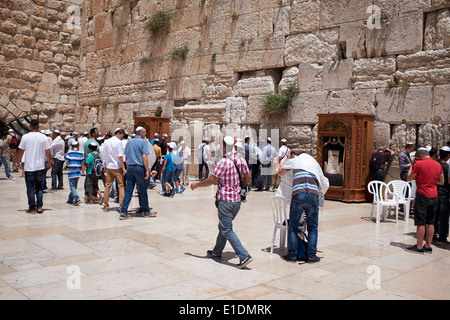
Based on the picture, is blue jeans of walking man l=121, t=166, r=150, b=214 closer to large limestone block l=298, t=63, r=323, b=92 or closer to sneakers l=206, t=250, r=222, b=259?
sneakers l=206, t=250, r=222, b=259

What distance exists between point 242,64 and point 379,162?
5077mm

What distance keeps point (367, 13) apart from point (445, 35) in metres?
1.78

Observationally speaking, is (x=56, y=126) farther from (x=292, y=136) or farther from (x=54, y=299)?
(x=54, y=299)

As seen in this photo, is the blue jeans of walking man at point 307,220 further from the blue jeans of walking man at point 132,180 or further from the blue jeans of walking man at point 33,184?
the blue jeans of walking man at point 33,184

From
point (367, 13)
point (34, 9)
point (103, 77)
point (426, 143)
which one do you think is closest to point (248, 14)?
point (367, 13)

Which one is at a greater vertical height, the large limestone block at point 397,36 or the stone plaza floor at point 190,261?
the large limestone block at point 397,36

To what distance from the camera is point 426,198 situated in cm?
531

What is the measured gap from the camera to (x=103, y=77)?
17.1 meters

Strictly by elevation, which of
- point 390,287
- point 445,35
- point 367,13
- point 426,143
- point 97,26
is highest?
point 97,26

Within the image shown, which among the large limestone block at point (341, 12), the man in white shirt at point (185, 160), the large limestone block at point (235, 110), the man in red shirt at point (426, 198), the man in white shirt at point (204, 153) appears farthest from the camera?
the large limestone block at point (235, 110)

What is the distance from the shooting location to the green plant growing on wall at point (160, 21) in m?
14.3

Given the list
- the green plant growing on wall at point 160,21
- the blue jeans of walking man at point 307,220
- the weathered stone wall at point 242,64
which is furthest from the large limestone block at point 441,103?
the green plant growing on wall at point 160,21

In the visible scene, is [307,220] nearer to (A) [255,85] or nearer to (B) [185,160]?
(B) [185,160]

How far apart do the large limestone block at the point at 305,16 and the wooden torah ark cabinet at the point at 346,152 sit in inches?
101
